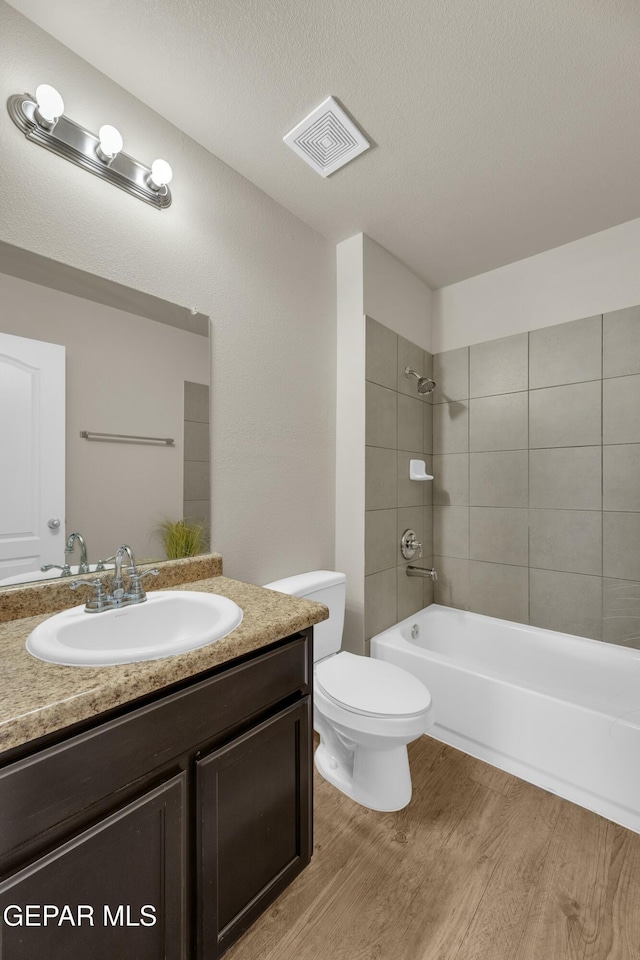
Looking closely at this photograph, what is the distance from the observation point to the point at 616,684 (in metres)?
1.95

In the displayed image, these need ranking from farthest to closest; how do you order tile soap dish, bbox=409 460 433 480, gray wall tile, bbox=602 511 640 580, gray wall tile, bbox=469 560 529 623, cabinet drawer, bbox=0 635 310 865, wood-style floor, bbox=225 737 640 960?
tile soap dish, bbox=409 460 433 480 → gray wall tile, bbox=469 560 529 623 → gray wall tile, bbox=602 511 640 580 → wood-style floor, bbox=225 737 640 960 → cabinet drawer, bbox=0 635 310 865

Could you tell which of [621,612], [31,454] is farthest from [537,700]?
[31,454]

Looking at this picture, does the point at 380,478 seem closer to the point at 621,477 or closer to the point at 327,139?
the point at 621,477

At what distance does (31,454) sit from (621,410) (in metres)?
2.49

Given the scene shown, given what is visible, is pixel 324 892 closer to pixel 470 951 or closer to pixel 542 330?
pixel 470 951

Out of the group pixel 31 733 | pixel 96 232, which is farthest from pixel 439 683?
pixel 96 232

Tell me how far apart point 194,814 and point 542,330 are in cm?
257

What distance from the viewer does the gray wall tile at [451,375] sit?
2.61m

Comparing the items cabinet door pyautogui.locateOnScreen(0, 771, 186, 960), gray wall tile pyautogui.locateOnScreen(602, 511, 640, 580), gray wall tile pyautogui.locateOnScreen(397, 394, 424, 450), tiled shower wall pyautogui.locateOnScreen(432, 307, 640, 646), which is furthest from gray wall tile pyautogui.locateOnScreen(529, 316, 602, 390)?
cabinet door pyautogui.locateOnScreen(0, 771, 186, 960)

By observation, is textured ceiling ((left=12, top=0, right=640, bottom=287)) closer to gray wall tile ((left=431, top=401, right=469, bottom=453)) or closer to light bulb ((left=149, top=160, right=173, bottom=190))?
light bulb ((left=149, top=160, right=173, bottom=190))

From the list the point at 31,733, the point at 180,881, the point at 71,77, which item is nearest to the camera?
the point at 31,733

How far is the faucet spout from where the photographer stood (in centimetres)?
125

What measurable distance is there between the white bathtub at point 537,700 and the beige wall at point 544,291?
1704 millimetres

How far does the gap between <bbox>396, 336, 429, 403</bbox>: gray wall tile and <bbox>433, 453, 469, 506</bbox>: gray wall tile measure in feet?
1.35
